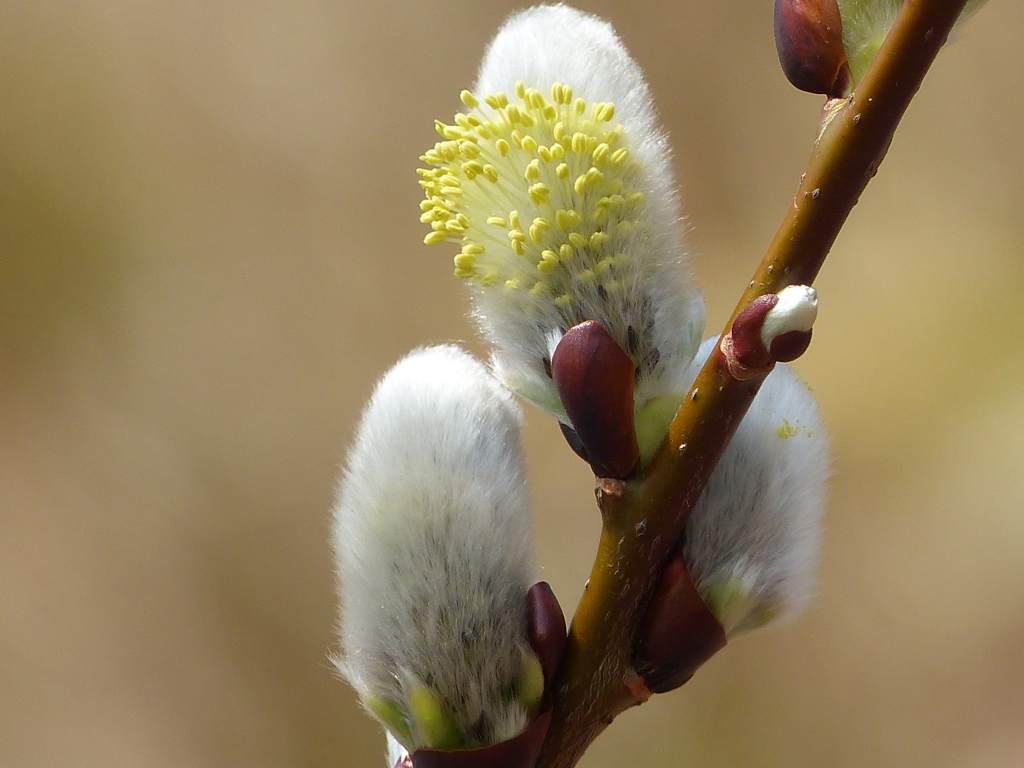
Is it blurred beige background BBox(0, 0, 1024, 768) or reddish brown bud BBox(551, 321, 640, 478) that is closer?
reddish brown bud BBox(551, 321, 640, 478)

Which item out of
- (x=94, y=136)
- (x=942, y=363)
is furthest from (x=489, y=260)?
(x=94, y=136)

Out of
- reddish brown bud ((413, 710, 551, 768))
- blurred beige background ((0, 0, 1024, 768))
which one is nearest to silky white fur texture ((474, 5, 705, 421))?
reddish brown bud ((413, 710, 551, 768))

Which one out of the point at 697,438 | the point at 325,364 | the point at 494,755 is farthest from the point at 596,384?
the point at 325,364

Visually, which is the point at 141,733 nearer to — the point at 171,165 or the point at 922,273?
the point at 171,165

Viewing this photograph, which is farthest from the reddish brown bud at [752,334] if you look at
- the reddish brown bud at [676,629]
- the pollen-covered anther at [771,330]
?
the reddish brown bud at [676,629]

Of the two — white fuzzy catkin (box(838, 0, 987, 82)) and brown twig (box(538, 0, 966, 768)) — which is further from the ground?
white fuzzy catkin (box(838, 0, 987, 82))

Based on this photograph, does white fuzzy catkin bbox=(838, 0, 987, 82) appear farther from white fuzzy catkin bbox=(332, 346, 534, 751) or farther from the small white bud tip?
white fuzzy catkin bbox=(332, 346, 534, 751)
